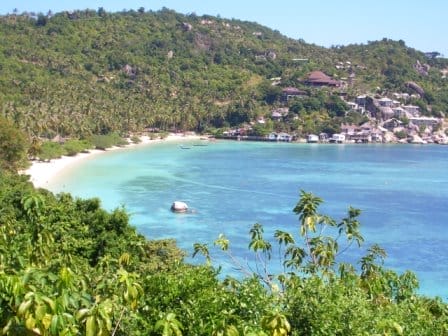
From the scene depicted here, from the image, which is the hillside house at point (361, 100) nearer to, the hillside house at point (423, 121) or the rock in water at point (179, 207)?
the hillside house at point (423, 121)

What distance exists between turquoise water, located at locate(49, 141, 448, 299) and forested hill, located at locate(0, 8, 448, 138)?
7909 mm

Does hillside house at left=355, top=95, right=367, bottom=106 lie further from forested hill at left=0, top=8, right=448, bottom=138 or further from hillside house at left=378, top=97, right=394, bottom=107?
hillside house at left=378, top=97, right=394, bottom=107

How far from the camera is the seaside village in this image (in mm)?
87750

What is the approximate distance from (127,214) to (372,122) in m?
81.1

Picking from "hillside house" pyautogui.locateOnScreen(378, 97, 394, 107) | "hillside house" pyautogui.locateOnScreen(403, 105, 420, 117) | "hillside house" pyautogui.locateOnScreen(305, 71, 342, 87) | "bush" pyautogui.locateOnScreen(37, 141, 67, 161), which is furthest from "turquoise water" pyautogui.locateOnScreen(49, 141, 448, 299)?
"hillside house" pyautogui.locateOnScreen(305, 71, 342, 87)

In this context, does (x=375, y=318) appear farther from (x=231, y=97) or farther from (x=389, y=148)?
(x=231, y=97)

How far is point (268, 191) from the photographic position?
43.1 metres

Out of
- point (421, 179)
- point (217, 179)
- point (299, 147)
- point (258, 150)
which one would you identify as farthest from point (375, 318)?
point (299, 147)

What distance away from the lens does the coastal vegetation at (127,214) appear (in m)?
6.31

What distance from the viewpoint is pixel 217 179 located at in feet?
158

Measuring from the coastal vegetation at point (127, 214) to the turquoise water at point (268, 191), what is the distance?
7.83ft

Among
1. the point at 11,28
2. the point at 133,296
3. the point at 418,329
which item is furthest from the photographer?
the point at 11,28

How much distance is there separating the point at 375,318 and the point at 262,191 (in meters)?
36.2

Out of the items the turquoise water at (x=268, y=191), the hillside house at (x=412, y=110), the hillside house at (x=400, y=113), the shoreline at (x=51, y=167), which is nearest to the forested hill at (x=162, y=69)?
the hillside house at (x=412, y=110)
